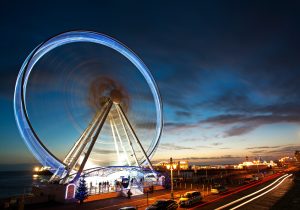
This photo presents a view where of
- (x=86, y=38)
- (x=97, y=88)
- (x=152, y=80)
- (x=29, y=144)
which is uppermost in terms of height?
(x=86, y=38)

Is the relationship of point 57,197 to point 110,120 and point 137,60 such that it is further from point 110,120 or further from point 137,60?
point 137,60

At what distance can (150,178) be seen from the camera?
4381 centimetres

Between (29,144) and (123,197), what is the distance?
14.3 m

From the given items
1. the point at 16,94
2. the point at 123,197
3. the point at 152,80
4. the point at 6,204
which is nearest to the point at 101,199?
the point at 123,197

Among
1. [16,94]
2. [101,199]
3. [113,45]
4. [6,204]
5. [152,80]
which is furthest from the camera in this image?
[152,80]

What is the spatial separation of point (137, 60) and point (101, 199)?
23.0m

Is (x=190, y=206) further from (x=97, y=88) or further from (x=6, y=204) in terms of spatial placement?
(x=97, y=88)

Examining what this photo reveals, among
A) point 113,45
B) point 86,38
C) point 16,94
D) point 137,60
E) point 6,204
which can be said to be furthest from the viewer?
point 137,60

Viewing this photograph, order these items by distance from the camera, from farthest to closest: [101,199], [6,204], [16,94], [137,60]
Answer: [137,60]
[101,199]
[16,94]
[6,204]

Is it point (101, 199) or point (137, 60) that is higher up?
point (137, 60)

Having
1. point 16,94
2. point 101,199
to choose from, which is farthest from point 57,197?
point 16,94

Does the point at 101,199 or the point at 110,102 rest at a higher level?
the point at 110,102

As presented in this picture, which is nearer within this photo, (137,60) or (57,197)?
(57,197)

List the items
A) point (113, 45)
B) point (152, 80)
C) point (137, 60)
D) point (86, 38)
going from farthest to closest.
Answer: point (152, 80) < point (137, 60) < point (113, 45) < point (86, 38)
